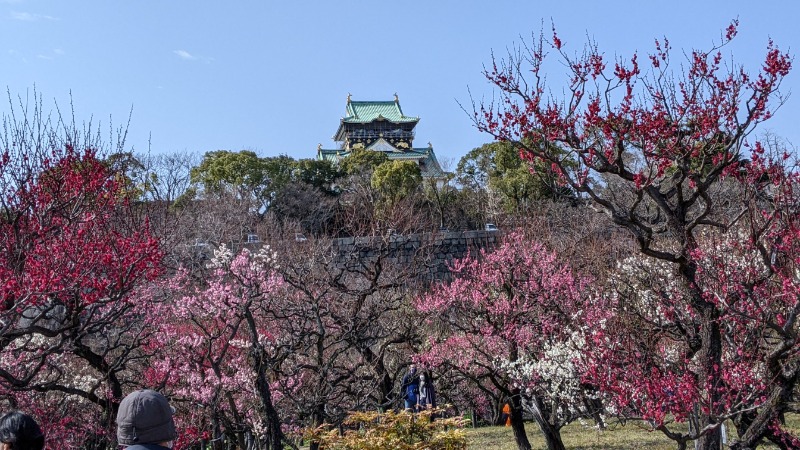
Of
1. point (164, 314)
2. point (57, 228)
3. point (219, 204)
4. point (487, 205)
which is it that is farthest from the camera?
point (487, 205)

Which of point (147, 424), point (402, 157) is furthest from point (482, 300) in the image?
point (402, 157)

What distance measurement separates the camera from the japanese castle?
5277 centimetres

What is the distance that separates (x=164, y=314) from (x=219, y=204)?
60.6ft

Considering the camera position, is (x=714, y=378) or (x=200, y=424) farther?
(x=200, y=424)

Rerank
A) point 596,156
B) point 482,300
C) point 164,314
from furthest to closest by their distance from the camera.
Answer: point 482,300, point 164,314, point 596,156

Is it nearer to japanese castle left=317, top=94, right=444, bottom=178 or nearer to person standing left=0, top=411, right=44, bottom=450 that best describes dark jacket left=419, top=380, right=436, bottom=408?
person standing left=0, top=411, right=44, bottom=450

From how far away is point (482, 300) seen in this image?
1438cm

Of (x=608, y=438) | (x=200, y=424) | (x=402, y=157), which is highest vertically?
(x=402, y=157)

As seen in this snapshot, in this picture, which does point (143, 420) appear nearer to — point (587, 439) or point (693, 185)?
point (693, 185)

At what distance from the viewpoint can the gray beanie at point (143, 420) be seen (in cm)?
324

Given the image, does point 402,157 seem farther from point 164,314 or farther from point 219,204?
point 164,314

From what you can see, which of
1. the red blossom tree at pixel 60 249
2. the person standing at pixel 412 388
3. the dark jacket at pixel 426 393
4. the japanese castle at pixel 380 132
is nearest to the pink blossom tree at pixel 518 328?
the person standing at pixel 412 388

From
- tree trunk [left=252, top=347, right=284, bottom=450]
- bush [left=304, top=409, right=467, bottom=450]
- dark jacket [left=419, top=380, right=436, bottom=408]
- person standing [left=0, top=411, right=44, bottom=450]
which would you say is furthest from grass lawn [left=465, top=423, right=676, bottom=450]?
person standing [left=0, top=411, right=44, bottom=450]

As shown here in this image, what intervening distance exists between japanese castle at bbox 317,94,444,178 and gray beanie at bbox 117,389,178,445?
48.6 meters
